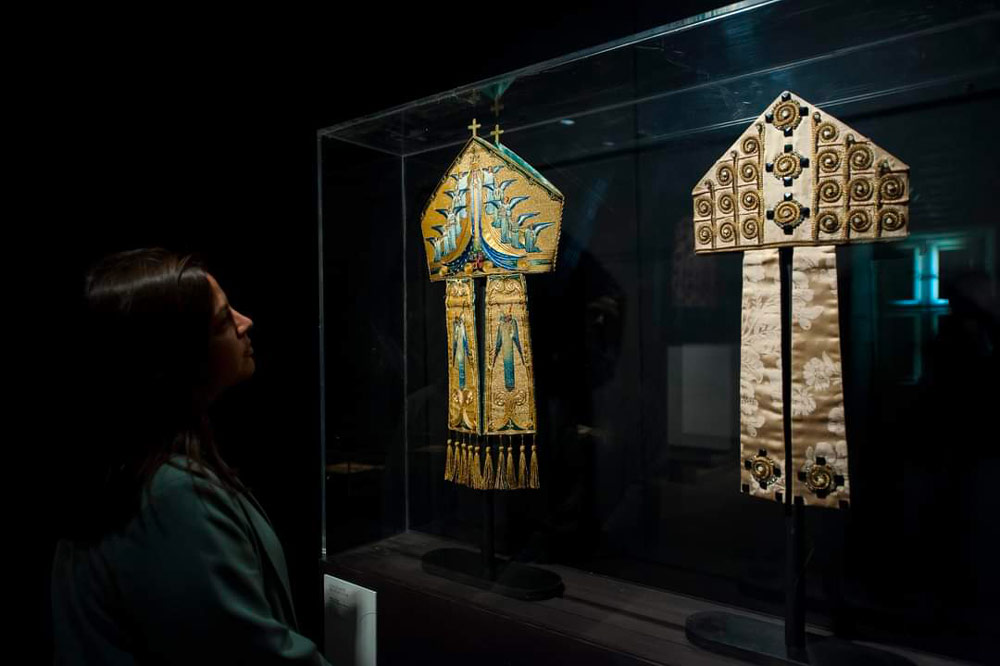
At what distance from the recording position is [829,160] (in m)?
1.91

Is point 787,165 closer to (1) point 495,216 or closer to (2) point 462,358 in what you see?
(1) point 495,216

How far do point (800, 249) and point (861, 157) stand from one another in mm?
266

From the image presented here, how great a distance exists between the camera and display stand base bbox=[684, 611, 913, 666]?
6.27ft

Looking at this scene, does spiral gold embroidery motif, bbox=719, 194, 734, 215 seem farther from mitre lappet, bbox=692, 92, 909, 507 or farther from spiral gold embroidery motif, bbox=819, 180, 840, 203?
spiral gold embroidery motif, bbox=819, 180, 840, 203

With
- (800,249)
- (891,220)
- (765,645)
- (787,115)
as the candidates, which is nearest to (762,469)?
(765,645)

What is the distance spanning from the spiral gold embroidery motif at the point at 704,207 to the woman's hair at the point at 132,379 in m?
1.36

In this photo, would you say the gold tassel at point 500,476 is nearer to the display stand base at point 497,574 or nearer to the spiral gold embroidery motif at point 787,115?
the display stand base at point 497,574

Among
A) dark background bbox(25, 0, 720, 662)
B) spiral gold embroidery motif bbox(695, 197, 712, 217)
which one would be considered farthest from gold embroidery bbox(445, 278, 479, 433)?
spiral gold embroidery motif bbox(695, 197, 712, 217)

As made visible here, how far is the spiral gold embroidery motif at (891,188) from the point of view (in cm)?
184

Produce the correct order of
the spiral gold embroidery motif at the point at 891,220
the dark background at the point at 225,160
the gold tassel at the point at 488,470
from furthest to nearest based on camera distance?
the gold tassel at the point at 488,470, the dark background at the point at 225,160, the spiral gold embroidery motif at the point at 891,220

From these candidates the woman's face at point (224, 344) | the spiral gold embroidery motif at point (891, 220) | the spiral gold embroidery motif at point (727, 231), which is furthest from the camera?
the spiral gold embroidery motif at point (727, 231)

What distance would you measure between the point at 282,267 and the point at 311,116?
0.64m

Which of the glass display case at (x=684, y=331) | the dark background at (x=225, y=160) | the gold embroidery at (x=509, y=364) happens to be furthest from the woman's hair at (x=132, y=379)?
the glass display case at (x=684, y=331)

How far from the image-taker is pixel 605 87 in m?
2.54
